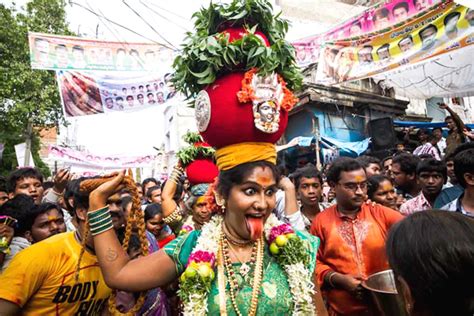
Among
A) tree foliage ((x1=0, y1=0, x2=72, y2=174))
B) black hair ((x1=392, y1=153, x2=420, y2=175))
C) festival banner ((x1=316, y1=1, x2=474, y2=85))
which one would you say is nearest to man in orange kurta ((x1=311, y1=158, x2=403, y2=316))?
black hair ((x1=392, y1=153, x2=420, y2=175))

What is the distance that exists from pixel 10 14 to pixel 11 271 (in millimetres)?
15296

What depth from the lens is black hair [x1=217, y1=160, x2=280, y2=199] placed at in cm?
204

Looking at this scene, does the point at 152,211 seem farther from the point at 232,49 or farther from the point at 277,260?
the point at 232,49

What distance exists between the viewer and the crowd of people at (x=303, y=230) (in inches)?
50.1

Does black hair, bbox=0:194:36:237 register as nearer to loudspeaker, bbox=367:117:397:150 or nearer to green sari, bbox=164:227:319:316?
green sari, bbox=164:227:319:316

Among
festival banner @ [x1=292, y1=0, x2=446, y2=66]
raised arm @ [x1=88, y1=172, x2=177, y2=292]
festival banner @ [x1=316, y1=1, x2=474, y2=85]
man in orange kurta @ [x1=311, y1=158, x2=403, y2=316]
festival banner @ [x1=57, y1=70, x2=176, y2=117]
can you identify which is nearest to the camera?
raised arm @ [x1=88, y1=172, x2=177, y2=292]

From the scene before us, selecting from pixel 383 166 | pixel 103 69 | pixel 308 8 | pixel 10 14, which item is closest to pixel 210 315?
pixel 383 166

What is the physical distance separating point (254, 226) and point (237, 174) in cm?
31

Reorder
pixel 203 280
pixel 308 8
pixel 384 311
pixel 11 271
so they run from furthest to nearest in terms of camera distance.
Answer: pixel 308 8, pixel 384 311, pixel 11 271, pixel 203 280

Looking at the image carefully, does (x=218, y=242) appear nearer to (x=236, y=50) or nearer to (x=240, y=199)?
(x=240, y=199)

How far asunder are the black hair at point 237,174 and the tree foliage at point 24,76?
46.1 feet

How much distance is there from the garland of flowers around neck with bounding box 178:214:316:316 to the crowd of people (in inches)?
4.2

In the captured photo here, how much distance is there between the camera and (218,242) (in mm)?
2105

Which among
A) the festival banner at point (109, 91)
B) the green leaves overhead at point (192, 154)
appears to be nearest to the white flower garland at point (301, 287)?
the green leaves overhead at point (192, 154)
